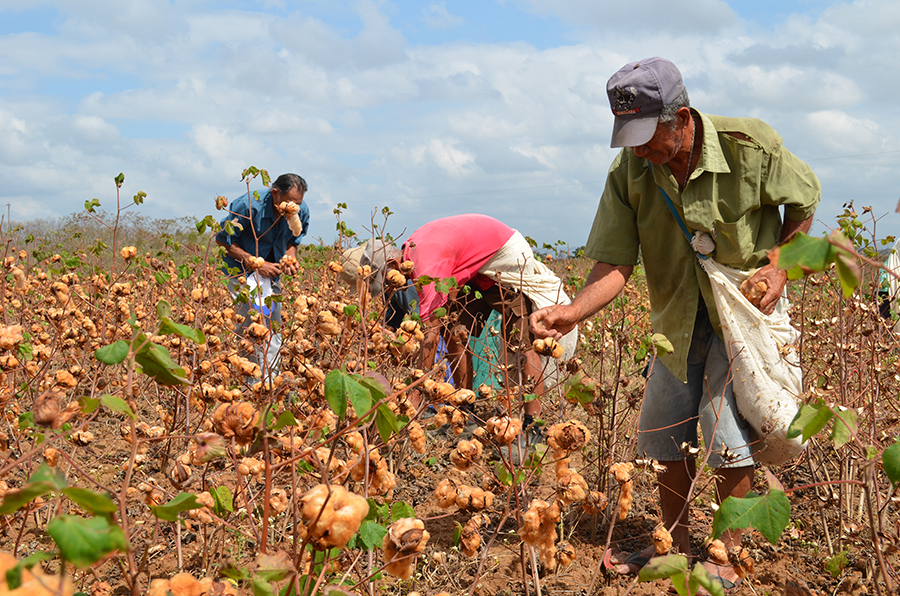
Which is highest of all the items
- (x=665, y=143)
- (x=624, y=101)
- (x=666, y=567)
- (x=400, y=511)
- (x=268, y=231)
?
(x=624, y=101)

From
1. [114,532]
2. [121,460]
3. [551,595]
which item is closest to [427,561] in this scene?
[551,595]

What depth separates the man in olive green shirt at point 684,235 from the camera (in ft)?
6.75

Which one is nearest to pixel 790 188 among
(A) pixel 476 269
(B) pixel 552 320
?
(B) pixel 552 320

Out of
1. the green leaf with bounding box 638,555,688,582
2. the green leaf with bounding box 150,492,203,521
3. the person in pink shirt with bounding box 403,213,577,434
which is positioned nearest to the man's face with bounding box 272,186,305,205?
the person in pink shirt with bounding box 403,213,577,434

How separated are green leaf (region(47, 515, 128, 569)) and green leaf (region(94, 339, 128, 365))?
336 millimetres

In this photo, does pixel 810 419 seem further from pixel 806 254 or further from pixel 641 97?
pixel 641 97

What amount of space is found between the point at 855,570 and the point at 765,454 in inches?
25.5

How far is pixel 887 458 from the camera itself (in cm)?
95

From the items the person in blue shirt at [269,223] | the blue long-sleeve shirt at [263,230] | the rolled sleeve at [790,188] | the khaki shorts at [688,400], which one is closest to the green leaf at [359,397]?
the khaki shorts at [688,400]

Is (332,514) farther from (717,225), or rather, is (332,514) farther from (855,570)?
(855,570)

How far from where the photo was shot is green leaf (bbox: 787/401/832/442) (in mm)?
1007

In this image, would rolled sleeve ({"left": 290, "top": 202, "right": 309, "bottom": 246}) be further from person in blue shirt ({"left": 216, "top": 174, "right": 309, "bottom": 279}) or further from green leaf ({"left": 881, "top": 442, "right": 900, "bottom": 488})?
green leaf ({"left": 881, "top": 442, "right": 900, "bottom": 488})

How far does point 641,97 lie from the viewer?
2.00 meters

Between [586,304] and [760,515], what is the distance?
51.4 inches
